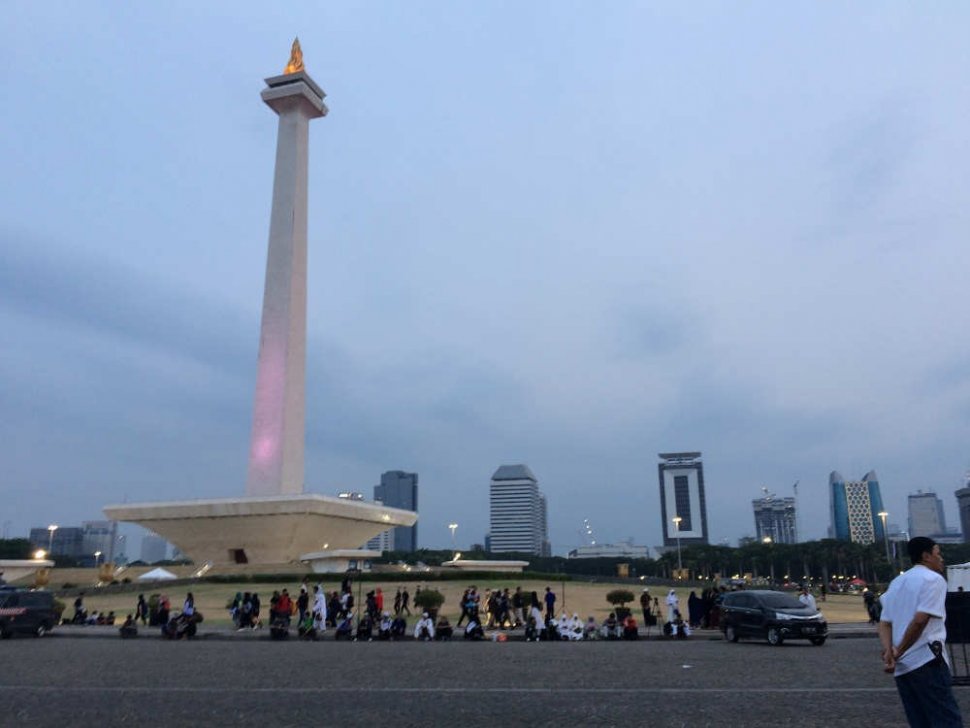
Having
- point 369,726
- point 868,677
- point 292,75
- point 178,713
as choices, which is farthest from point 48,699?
Answer: point 292,75

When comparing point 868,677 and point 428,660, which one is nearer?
point 868,677

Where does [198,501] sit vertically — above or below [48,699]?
above

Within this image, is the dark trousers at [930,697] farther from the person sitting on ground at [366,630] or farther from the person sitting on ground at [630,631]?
the person sitting on ground at [366,630]

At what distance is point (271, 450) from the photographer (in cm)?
5703

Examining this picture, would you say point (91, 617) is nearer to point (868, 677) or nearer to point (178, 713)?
point (178, 713)

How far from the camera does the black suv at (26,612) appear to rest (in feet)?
78.0

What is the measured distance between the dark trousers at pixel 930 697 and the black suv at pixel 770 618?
15.7 metres

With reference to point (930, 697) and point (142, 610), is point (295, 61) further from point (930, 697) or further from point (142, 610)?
point (930, 697)

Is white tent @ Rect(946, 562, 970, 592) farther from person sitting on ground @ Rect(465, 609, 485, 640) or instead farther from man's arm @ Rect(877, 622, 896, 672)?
man's arm @ Rect(877, 622, 896, 672)

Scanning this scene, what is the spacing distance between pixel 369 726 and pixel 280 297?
2082 inches

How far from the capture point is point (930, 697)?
4.89m

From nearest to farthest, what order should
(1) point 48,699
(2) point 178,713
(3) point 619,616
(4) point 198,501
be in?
(2) point 178,713, (1) point 48,699, (3) point 619,616, (4) point 198,501

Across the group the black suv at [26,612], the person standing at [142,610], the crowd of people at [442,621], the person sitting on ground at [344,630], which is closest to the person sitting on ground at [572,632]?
the crowd of people at [442,621]

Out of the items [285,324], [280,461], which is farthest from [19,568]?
[285,324]
